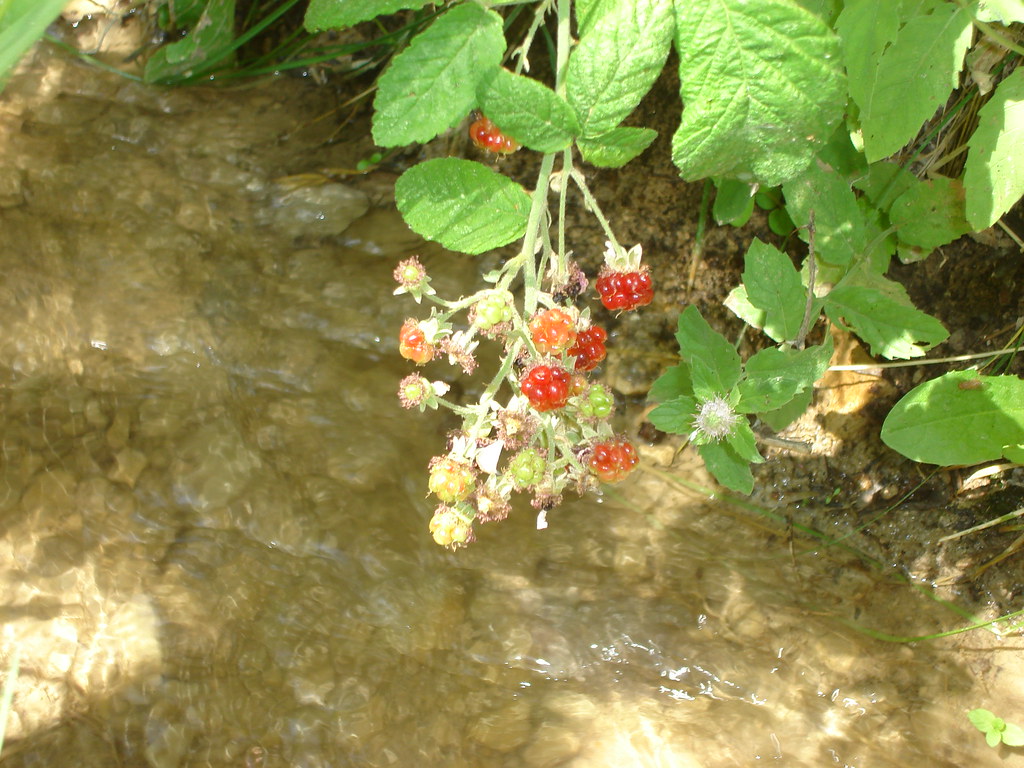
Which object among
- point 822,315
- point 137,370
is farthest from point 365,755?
point 822,315

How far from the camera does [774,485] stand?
2.70 meters

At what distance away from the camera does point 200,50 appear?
2967 mm

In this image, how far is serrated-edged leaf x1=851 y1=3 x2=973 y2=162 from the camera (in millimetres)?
1931

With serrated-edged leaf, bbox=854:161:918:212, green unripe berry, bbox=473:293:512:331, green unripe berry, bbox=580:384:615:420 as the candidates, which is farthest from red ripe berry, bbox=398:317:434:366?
serrated-edged leaf, bbox=854:161:918:212

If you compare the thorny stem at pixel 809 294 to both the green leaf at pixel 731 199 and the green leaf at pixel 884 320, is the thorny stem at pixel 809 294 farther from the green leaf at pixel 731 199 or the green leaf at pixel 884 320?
the green leaf at pixel 731 199

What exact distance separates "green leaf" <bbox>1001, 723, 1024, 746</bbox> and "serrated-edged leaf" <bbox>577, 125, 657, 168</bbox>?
6.54 feet

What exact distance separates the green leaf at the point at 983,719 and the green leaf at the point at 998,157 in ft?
4.68

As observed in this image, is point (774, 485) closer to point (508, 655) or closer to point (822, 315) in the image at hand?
point (822, 315)

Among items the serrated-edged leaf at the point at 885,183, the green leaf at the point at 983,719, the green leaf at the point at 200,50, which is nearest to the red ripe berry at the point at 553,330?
the serrated-edged leaf at the point at 885,183

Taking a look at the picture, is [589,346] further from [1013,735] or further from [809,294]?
[1013,735]

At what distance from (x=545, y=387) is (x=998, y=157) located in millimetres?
1286

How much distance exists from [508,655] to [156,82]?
2.44 metres

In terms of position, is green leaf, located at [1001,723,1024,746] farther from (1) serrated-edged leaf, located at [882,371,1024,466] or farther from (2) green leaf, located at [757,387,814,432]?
(2) green leaf, located at [757,387,814,432]

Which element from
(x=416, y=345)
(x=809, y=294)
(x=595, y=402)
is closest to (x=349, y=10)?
(x=416, y=345)
